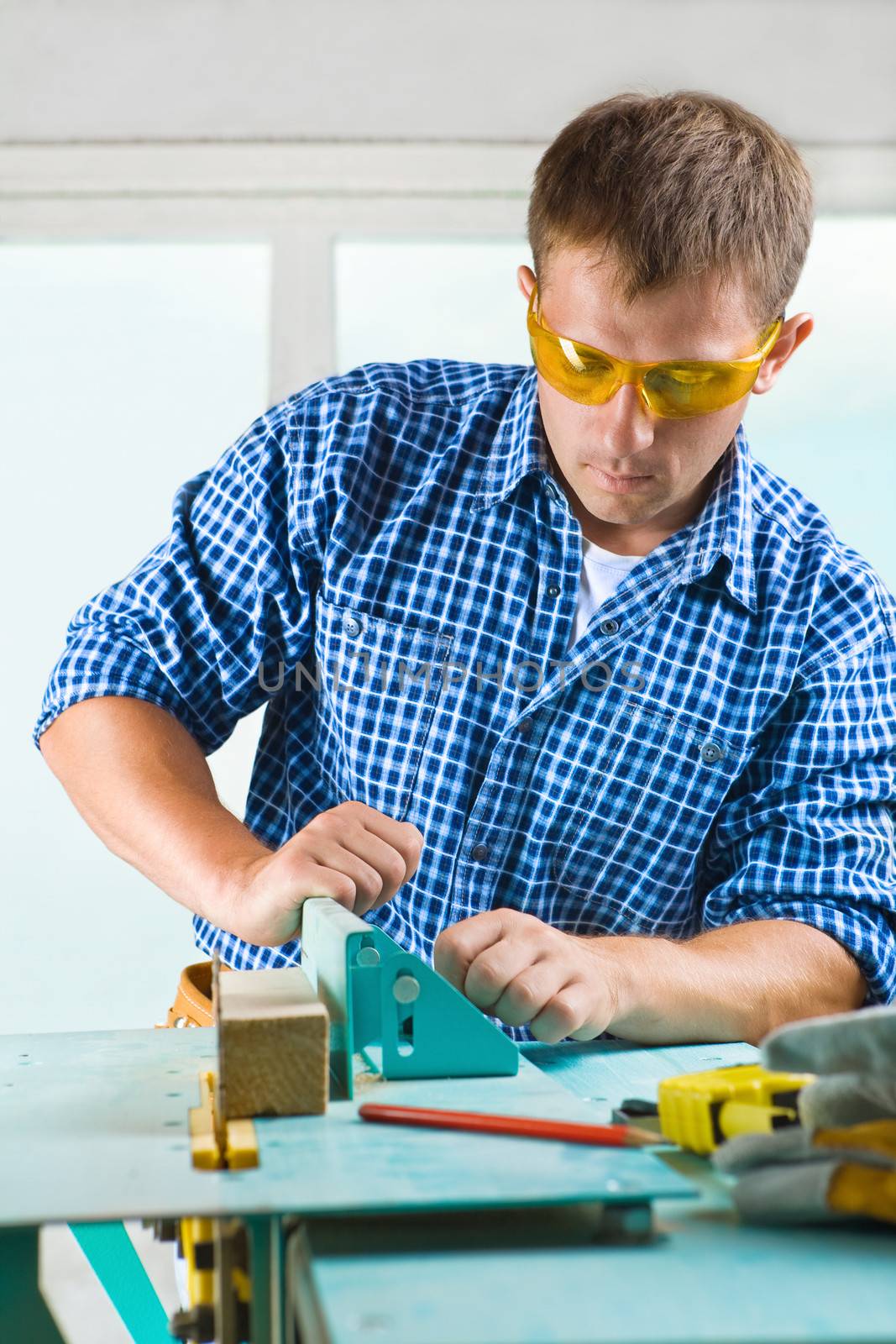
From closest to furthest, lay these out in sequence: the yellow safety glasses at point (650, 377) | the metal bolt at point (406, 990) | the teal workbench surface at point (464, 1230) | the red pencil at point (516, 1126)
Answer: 1. the teal workbench surface at point (464, 1230)
2. the red pencil at point (516, 1126)
3. the metal bolt at point (406, 990)
4. the yellow safety glasses at point (650, 377)

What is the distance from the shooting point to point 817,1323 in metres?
0.61

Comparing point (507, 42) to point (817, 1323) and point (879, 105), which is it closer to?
point (879, 105)

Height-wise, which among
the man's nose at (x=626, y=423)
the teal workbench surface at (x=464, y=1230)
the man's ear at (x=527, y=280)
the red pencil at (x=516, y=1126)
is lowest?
the teal workbench surface at (x=464, y=1230)

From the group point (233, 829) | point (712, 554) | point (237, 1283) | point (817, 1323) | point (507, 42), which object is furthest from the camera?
point (507, 42)

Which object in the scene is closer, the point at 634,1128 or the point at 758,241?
the point at 634,1128

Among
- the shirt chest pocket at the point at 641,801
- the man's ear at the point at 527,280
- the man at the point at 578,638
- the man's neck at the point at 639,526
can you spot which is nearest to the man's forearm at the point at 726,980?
the man at the point at 578,638

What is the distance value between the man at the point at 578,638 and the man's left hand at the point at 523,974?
0.39 ft

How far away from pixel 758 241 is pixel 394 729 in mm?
710

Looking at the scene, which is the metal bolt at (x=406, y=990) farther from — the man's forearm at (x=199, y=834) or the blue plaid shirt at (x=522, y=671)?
the blue plaid shirt at (x=522, y=671)

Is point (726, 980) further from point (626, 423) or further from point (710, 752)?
point (626, 423)

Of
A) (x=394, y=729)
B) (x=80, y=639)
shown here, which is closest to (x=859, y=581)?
(x=394, y=729)

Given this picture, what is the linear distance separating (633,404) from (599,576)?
30 cm

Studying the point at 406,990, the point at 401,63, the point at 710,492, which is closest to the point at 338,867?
the point at 406,990

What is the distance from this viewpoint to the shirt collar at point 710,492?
63.2 inches
